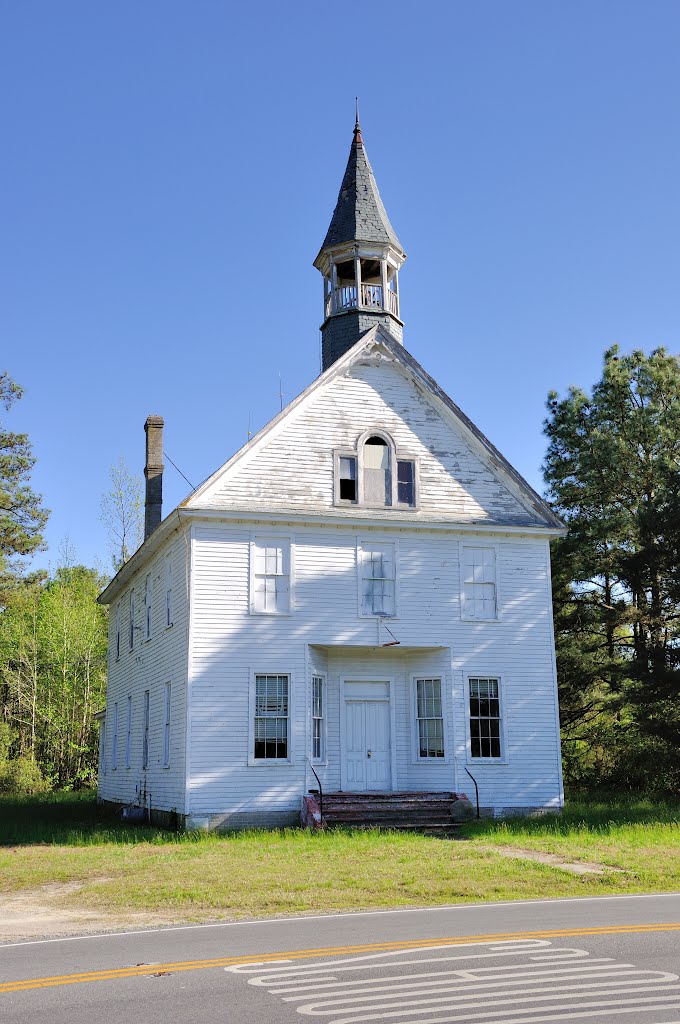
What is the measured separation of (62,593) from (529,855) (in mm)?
38992

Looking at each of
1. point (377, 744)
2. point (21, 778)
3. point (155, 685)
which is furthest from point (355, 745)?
point (21, 778)

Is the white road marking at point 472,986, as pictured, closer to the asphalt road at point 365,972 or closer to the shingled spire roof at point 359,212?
the asphalt road at point 365,972

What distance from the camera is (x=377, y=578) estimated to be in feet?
75.5

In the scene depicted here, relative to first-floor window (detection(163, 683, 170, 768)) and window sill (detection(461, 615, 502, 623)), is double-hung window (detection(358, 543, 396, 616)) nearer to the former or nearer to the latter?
window sill (detection(461, 615, 502, 623))

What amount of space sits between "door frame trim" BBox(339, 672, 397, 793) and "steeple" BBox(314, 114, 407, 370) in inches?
345

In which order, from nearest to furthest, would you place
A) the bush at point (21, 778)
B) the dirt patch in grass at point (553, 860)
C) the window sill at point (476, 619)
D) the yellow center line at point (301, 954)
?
1. the yellow center line at point (301, 954)
2. the dirt patch in grass at point (553, 860)
3. the window sill at point (476, 619)
4. the bush at point (21, 778)

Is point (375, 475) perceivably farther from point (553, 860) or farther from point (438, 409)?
point (553, 860)

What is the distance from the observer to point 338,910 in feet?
38.7

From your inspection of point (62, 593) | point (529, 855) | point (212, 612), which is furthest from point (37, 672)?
point (529, 855)

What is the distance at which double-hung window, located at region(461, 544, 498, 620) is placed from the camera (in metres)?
23.5

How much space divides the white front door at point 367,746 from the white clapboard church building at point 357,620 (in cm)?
3

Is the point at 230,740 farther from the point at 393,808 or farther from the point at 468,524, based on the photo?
the point at 468,524

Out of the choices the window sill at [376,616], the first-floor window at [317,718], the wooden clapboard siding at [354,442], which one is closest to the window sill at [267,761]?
the first-floor window at [317,718]

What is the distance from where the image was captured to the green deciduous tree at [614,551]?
27.6 metres
